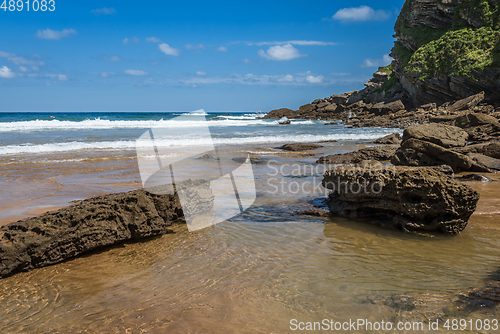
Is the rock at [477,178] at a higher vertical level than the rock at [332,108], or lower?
lower

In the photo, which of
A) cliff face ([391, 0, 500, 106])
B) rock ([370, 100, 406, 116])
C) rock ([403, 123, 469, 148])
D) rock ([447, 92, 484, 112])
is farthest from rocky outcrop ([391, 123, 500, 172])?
rock ([370, 100, 406, 116])

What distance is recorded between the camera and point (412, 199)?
4.29 m

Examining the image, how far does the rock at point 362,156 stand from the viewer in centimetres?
1055

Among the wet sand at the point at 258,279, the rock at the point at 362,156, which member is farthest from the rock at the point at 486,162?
the wet sand at the point at 258,279

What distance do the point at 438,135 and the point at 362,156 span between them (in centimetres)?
237

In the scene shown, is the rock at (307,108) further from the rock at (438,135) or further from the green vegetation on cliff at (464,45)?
the rock at (438,135)

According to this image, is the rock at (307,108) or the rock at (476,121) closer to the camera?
the rock at (476,121)

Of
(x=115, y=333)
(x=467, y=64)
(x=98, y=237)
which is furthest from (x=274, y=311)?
(x=467, y=64)

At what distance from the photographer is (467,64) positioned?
3203 centimetres

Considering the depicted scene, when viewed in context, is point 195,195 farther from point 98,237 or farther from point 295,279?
point 295,279

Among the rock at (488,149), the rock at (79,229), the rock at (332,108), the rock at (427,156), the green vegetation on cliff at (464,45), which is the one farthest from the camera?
the rock at (332,108)

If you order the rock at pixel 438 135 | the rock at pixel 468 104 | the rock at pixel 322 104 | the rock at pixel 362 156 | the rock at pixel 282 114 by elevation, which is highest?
the rock at pixel 322 104

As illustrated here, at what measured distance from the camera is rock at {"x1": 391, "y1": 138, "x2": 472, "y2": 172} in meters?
8.20

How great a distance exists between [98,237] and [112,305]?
1.26m
